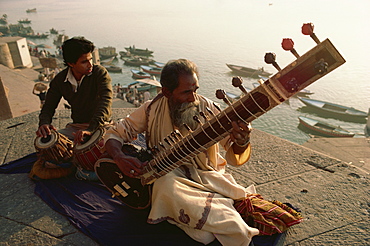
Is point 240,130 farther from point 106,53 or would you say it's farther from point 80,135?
point 106,53

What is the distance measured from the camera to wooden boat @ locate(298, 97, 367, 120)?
22359 mm

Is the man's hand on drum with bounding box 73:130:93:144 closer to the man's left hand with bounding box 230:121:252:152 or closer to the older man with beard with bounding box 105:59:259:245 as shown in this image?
the older man with beard with bounding box 105:59:259:245

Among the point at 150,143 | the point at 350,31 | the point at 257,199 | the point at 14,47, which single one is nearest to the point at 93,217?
the point at 150,143

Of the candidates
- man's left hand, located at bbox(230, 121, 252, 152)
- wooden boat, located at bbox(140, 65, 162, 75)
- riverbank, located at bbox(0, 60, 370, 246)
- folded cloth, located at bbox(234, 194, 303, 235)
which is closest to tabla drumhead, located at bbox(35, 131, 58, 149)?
riverbank, located at bbox(0, 60, 370, 246)

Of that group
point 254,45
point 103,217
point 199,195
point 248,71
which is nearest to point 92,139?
point 103,217

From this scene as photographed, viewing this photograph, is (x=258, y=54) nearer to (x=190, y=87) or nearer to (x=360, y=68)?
(x=360, y=68)

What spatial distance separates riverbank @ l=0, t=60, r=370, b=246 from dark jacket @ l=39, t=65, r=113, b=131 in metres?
0.96

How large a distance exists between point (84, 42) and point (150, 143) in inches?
60.9

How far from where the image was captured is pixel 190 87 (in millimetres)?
2258

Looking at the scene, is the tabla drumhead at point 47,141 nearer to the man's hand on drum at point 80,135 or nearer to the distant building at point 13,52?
the man's hand on drum at point 80,135

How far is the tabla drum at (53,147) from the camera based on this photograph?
326cm

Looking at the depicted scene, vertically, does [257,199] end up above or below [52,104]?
below

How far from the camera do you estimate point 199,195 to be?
→ 2186 millimetres

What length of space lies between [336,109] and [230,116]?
2448 centimetres
